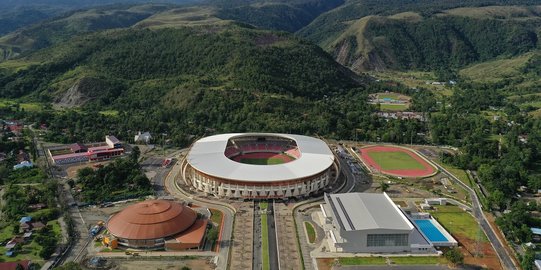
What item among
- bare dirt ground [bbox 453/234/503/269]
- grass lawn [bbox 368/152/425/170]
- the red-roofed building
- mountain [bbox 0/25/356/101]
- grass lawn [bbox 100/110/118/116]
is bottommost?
grass lawn [bbox 368/152/425/170]

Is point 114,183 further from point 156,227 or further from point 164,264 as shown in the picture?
point 164,264

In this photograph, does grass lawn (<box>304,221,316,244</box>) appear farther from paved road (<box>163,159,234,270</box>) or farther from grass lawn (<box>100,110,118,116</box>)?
grass lawn (<box>100,110,118,116</box>)

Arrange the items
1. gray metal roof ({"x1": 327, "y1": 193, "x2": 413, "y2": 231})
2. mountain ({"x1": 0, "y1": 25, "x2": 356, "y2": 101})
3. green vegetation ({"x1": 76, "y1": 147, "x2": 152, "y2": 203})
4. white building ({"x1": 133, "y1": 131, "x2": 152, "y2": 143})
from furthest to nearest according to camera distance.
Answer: mountain ({"x1": 0, "y1": 25, "x2": 356, "y2": 101}) → white building ({"x1": 133, "y1": 131, "x2": 152, "y2": 143}) → green vegetation ({"x1": 76, "y1": 147, "x2": 152, "y2": 203}) → gray metal roof ({"x1": 327, "y1": 193, "x2": 413, "y2": 231})

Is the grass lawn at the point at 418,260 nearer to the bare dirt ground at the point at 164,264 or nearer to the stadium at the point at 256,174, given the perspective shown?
the stadium at the point at 256,174

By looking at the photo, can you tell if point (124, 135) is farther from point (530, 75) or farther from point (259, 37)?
point (530, 75)

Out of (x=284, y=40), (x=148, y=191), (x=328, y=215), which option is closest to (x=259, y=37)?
(x=284, y=40)

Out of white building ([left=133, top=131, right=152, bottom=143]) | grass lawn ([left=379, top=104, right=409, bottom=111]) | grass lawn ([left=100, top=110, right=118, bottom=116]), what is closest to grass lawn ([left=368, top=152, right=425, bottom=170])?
grass lawn ([left=379, top=104, right=409, bottom=111])

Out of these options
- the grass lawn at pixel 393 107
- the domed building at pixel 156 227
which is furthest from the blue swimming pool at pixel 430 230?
the grass lawn at pixel 393 107

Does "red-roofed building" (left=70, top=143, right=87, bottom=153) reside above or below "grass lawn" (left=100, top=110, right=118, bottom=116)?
above
